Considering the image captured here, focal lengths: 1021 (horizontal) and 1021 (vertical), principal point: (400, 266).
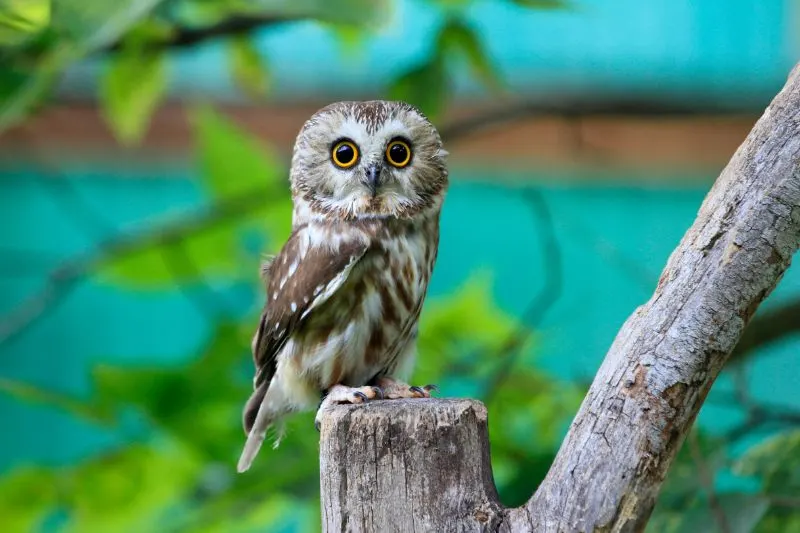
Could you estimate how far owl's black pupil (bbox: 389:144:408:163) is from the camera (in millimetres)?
2391

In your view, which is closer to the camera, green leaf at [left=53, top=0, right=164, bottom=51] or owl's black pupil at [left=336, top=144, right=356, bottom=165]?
green leaf at [left=53, top=0, right=164, bottom=51]

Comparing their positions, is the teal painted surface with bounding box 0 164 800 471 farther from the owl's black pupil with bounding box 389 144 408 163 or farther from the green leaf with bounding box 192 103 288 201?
the owl's black pupil with bounding box 389 144 408 163

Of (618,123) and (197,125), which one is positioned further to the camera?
(618,123)

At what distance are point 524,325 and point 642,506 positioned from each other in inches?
88.7

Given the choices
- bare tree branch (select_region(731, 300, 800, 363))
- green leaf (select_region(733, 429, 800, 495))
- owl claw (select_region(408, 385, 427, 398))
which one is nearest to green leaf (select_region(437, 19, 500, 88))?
bare tree branch (select_region(731, 300, 800, 363))

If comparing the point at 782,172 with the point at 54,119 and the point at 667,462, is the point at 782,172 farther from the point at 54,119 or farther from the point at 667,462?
the point at 54,119

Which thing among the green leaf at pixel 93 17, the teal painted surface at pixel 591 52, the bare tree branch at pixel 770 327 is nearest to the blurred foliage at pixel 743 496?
the bare tree branch at pixel 770 327

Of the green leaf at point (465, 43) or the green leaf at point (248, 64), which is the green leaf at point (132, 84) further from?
the green leaf at point (465, 43)

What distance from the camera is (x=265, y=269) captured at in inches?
106

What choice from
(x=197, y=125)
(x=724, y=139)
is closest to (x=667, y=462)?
(x=197, y=125)

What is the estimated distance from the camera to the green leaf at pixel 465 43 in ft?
9.64

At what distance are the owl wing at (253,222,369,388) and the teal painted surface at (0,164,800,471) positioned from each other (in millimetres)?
1521

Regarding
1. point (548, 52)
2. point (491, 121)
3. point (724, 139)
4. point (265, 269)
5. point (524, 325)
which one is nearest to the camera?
point (265, 269)

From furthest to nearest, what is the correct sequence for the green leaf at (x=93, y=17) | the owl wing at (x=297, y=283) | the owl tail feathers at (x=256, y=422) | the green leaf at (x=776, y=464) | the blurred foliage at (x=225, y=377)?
1. the owl tail feathers at (x=256, y=422)
2. the blurred foliage at (x=225, y=377)
3. the owl wing at (x=297, y=283)
4. the green leaf at (x=776, y=464)
5. the green leaf at (x=93, y=17)
